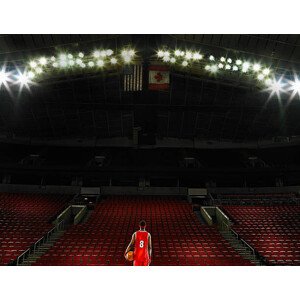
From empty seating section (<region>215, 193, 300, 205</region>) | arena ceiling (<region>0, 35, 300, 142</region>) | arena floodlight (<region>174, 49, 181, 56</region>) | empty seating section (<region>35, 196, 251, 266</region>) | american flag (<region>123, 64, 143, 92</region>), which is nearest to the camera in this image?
empty seating section (<region>35, 196, 251, 266</region>)

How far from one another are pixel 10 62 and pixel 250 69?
1326 centimetres

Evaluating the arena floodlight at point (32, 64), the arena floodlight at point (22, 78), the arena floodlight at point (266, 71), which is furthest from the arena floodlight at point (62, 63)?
the arena floodlight at point (266, 71)

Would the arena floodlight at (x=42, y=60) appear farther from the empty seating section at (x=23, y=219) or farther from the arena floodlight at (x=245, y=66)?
the arena floodlight at (x=245, y=66)

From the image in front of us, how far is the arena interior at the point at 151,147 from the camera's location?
402 inches

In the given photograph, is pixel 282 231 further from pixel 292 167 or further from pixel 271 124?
pixel 271 124

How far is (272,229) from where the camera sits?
11.7 m

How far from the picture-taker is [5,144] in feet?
70.1

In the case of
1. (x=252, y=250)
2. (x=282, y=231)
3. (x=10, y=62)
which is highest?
(x=10, y=62)

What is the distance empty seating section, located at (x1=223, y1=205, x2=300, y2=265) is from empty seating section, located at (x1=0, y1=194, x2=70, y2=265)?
28.3 feet

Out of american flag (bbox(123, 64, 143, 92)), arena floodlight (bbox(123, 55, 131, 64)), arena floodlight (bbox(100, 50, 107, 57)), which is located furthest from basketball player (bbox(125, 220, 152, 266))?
american flag (bbox(123, 64, 143, 92))

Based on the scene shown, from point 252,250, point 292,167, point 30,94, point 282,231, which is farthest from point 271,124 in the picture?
point 30,94

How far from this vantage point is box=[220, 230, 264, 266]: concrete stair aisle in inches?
345

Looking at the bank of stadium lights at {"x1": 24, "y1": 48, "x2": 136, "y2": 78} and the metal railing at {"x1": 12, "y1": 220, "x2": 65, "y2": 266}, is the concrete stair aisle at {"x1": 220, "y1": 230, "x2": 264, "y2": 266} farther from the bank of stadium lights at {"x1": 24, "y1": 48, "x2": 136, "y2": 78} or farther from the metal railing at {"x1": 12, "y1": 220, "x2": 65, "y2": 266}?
the bank of stadium lights at {"x1": 24, "y1": 48, "x2": 136, "y2": 78}

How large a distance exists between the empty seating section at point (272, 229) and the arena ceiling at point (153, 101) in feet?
21.4
